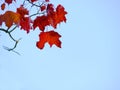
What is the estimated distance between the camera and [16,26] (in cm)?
261

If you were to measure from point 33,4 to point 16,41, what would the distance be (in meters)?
0.55

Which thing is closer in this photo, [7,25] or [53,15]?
[7,25]

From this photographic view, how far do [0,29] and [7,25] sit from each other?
0.51 ft

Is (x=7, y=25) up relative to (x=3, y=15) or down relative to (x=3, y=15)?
down

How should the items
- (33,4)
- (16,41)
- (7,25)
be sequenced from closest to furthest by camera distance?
1. (7,25)
2. (16,41)
3. (33,4)

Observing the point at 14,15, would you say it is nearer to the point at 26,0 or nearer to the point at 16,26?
the point at 16,26

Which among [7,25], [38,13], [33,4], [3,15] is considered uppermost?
[33,4]

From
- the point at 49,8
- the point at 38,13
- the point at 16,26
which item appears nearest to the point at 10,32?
the point at 16,26

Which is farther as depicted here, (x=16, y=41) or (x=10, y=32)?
(x=16, y=41)

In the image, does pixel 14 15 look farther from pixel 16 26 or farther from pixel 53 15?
pixel 53 15

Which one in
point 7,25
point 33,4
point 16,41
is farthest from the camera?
point 33,4

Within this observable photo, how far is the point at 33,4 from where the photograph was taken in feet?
10.2

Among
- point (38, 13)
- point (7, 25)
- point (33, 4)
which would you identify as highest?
point (33, 4)

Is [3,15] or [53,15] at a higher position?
[53,15]
